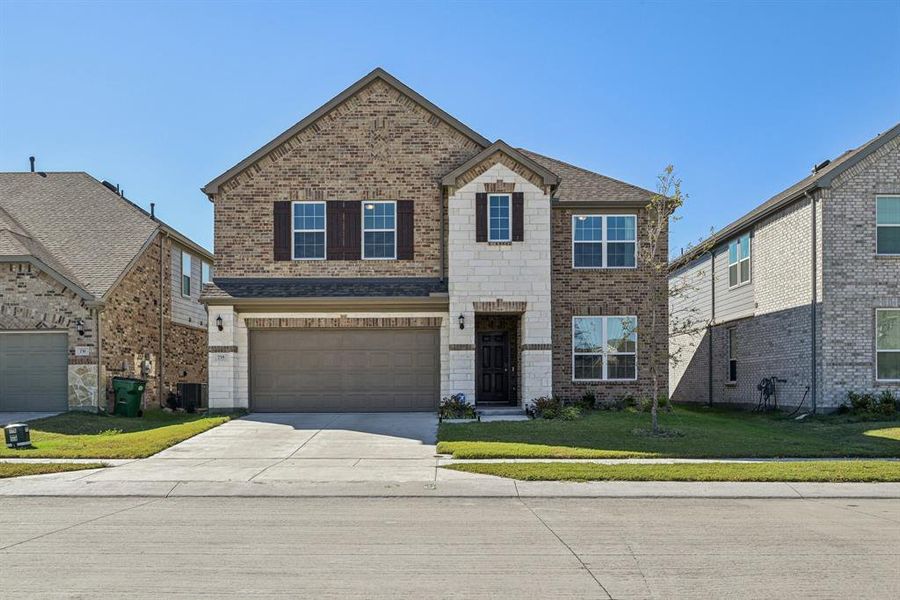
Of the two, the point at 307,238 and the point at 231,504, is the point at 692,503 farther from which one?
the point at 307,238

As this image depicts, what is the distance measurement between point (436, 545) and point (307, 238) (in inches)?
604

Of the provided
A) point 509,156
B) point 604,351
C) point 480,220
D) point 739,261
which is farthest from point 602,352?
point 739,261

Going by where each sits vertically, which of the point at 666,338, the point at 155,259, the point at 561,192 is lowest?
the point at 666,338

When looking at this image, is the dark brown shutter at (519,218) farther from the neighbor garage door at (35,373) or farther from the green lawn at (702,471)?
the neighbor garage door at (35,373)

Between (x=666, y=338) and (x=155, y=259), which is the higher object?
(x=155, y=259)

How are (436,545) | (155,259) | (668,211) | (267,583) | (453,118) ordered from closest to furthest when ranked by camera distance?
(267,583) < (436,545) < (668,211) < (453,118) < (155,259)

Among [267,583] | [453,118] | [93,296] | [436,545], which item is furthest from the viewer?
[453,118]

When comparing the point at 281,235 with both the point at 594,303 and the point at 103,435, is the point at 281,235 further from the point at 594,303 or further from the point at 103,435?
the point at 594,303

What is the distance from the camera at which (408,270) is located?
71.7ft

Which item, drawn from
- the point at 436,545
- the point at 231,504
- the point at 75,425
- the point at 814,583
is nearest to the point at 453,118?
the point at 75,425

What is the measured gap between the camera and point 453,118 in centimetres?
2211

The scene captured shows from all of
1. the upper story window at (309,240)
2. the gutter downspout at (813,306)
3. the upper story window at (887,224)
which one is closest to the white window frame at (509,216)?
the upper story window at (309,240)

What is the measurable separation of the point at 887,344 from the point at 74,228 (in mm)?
24216

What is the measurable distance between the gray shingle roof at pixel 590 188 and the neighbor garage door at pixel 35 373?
14705 millimetres
